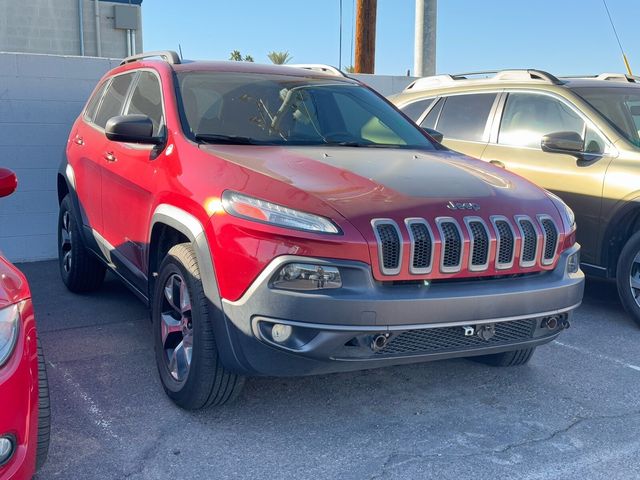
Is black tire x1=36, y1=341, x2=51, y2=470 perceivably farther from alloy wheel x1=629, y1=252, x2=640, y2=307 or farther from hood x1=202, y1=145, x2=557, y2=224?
alloy wheel x1=629, y1=252, x2=640, y2=307

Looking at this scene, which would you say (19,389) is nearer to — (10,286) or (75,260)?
(10,286)

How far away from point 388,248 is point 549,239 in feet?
3.03

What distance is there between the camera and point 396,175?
369 centimetres

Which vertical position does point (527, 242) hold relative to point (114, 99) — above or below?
below

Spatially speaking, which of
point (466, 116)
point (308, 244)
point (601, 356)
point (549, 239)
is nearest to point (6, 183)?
point (308, 244)

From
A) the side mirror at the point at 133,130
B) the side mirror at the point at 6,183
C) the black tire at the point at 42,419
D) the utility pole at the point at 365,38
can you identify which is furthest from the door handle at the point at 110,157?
the utility pole at the point at 365,38

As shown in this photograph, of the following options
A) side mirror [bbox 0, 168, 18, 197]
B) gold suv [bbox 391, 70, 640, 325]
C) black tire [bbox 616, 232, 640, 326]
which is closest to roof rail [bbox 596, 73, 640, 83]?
gold suv [bbox 391, 70, 640, 325]

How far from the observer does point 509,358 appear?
4340 mm

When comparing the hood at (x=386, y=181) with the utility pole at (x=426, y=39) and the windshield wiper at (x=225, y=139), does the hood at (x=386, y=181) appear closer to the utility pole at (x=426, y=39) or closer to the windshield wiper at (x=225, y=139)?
the windshield wiper at (x=225, y=139)

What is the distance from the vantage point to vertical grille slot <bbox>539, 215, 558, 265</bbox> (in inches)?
141

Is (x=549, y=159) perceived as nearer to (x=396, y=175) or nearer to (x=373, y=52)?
(x=396, y=175)

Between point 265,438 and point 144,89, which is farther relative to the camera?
point 144,89

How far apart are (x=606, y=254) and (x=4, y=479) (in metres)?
4.40

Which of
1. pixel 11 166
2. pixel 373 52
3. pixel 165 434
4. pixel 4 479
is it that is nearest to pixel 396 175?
pixel 165 434
